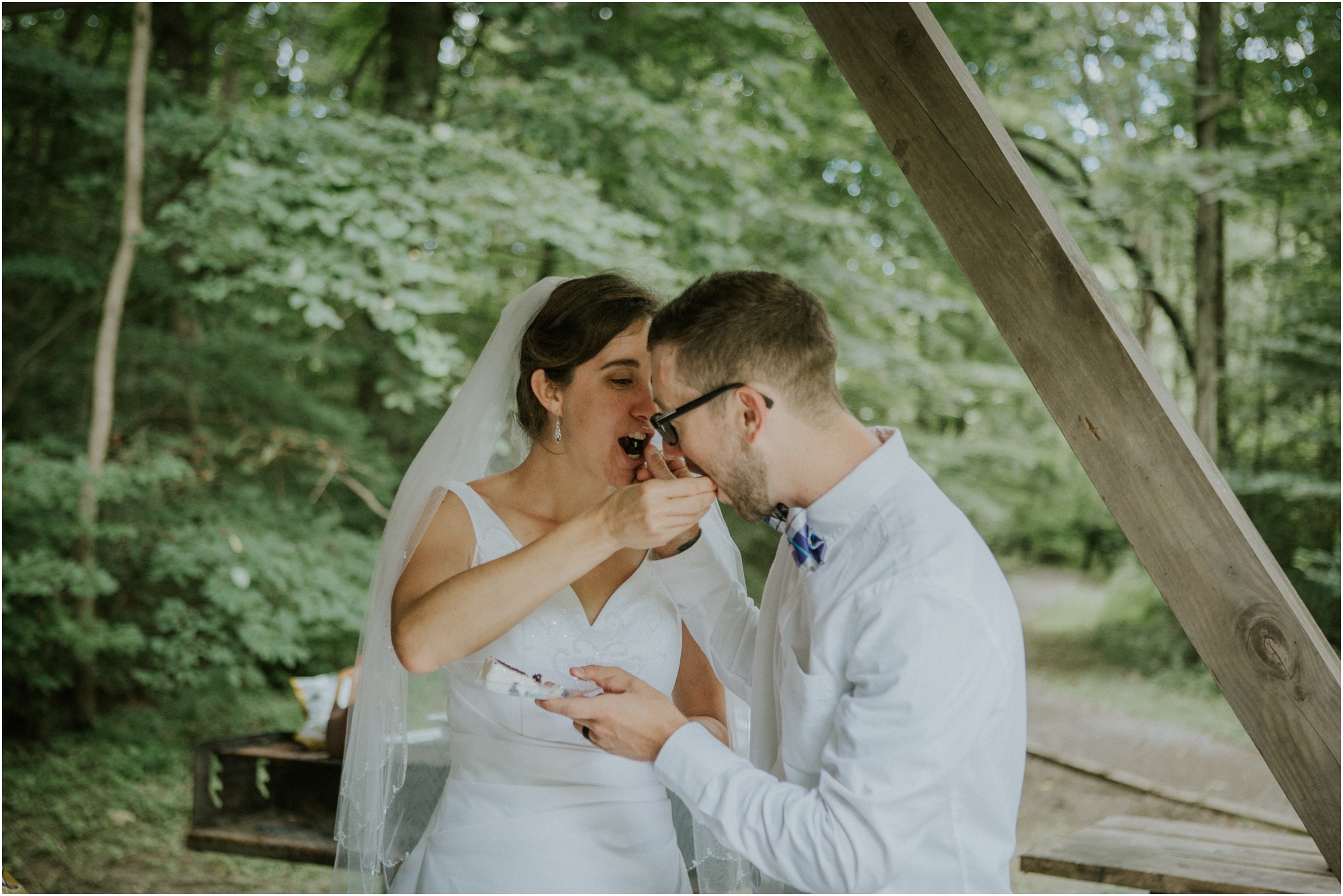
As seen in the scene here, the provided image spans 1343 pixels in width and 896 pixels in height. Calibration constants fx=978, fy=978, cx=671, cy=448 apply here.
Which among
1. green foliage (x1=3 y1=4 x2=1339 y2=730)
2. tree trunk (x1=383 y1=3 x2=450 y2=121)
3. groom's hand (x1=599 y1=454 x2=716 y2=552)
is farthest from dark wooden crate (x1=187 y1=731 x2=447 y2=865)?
tree trunk (x1=383 y1=3 x2=450 y2=121)

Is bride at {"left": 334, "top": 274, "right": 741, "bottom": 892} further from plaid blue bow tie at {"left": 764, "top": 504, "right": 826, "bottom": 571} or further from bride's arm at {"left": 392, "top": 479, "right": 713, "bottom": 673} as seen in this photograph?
plaid blue bow tie at {"left": 764, "top": 504, "right": 826, "bottom": 571}

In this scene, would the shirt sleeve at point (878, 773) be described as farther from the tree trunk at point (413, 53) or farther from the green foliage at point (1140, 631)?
the green foliage at point (1140, 631)

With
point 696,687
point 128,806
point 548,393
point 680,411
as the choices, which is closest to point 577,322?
point 548,393

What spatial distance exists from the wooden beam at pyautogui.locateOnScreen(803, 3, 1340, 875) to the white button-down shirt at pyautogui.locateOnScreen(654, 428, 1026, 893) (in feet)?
1.22

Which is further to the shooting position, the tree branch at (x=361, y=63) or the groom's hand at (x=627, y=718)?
the tree branch at (x=361, y=63)

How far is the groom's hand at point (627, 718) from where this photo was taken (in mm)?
1719

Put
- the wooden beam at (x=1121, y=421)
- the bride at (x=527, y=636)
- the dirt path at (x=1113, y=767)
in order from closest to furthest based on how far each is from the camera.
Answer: the wooden beam at (x=1121, y=421)
the bride at (x=527, y=636)
the dirt path at (x=1113, y=767)

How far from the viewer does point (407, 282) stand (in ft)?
18.2

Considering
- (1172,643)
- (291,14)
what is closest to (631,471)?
(291,14)

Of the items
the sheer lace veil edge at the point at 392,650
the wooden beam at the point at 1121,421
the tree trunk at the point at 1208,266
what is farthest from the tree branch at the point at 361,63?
the tree trunk at the point at 1208,266

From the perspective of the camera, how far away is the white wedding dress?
2150 millimetres

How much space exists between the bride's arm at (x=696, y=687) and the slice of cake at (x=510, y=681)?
426 mm

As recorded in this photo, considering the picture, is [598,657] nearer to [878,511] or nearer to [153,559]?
[878,511]

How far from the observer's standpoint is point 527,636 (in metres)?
2.28
